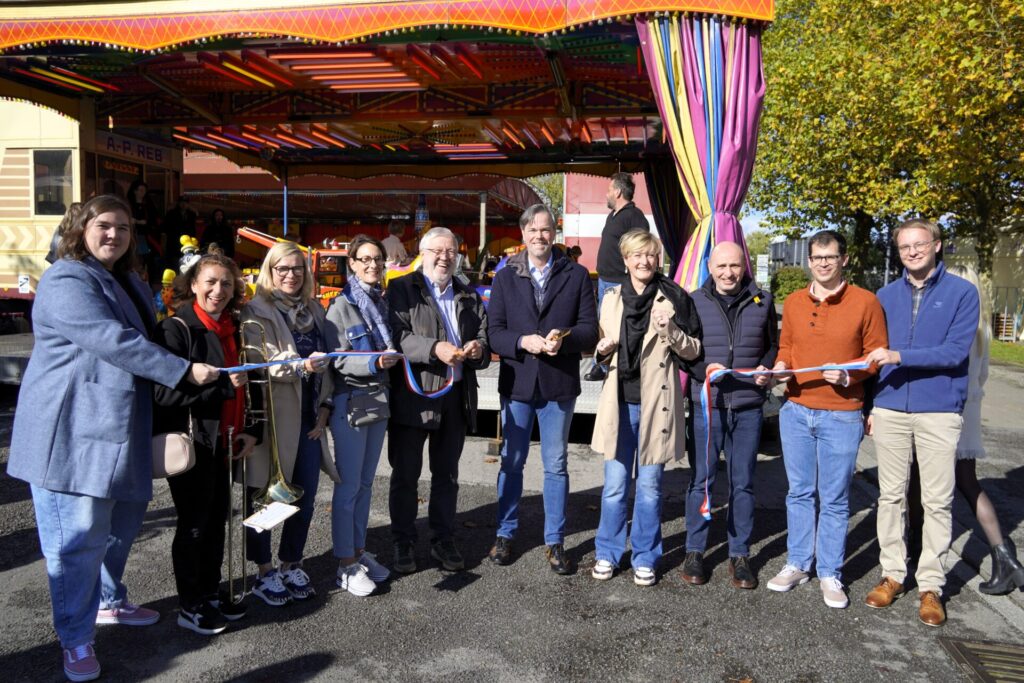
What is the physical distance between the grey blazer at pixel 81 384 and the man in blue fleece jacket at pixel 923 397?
10.7 ft

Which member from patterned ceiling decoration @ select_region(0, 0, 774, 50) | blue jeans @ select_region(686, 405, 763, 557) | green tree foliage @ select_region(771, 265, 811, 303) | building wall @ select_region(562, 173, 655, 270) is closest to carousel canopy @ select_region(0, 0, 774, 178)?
patterned ceiling decoration @ select_region(0, 0, 774, 50)

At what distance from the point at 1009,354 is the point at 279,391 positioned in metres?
17.7

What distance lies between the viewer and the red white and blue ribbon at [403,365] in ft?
11.2

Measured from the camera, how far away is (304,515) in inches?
153

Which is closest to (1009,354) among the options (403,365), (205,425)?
(403,365)

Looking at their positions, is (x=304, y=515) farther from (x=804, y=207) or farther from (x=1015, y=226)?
(x=1015, y=226)

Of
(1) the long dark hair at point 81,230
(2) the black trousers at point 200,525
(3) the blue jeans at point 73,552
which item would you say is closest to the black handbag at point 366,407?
(2) the black trousers at point 200,525

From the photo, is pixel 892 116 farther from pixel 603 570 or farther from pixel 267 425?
pixel 267 425

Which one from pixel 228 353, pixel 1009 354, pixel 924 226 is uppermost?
pixel 924 226

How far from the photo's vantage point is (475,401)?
4.37m

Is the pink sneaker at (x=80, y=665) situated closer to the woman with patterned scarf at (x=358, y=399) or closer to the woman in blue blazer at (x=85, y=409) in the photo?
the woman in blue blazer at (x=85, y=409)

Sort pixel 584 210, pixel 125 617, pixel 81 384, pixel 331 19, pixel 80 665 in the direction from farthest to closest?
pixel 584 210, pixel 331 19, pixel 125 617, pixel 80 665, pixel 81 384

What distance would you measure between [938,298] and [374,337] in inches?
109

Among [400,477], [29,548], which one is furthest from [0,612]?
[400,477]
